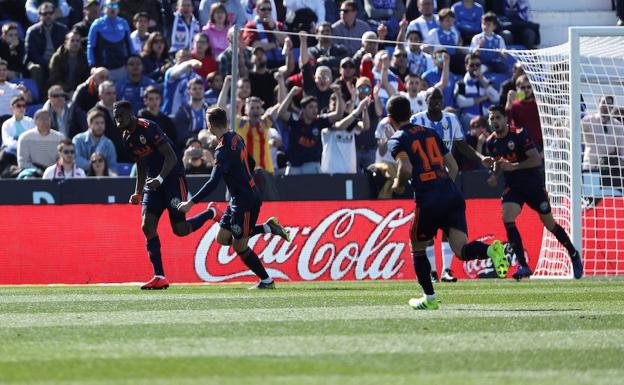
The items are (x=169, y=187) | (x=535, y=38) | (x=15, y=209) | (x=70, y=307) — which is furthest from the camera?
(x=535, y=38)

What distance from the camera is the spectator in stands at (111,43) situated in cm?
2103

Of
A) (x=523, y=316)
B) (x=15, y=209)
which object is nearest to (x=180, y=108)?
(x=15, y=209)

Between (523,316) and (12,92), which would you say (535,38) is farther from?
(523,316)

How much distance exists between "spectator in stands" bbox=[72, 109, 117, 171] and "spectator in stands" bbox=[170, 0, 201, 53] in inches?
112

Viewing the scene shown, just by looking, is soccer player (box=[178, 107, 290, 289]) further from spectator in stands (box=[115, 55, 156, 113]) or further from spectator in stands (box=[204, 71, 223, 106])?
spectator in stands (box=[115, 55, 156, 113])

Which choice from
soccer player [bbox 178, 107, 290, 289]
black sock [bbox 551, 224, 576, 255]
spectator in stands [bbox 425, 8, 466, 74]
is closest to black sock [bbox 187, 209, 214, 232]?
soccer player [bbox 178, 107, 290, 289]

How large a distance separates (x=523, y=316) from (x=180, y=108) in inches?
421

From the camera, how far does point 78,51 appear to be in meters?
21.2

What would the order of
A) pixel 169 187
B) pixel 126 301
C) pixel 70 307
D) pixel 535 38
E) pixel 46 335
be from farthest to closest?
pixel 535 38 → pixel 169 187 → pixel 126 301 → pixel 70 307 → pixel 46 335

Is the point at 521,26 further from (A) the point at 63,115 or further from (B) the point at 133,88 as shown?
(A) the point at 63,115

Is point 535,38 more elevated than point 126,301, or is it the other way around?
point 535,38

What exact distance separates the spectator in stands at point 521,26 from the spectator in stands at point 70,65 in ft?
26.2

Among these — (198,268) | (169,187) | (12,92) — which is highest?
(12,92)

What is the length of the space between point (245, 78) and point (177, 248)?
3536 mm
